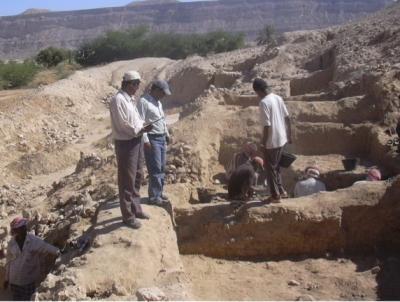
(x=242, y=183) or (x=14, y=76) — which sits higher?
(x=242, y=183)

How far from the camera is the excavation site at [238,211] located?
5.77m

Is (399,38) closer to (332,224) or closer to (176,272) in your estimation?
(332,224)

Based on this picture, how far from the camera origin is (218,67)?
2461cm

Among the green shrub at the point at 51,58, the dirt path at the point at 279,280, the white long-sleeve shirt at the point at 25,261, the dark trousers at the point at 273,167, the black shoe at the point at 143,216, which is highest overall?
the dark trousers at the point at 273,167

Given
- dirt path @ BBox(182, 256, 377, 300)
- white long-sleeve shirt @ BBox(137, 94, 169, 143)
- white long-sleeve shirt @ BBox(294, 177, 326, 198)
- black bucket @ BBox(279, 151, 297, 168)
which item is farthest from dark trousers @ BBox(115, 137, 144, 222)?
white long-sleeve shirt @ BBox(294, 177, 326, 198)

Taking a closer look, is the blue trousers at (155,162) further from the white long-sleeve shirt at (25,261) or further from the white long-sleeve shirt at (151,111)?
the white long-sleeve shirt at (25,261)

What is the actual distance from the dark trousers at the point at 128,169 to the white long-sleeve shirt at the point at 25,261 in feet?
3.18

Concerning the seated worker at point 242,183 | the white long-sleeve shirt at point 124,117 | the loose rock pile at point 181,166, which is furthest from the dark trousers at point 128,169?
the loose rock pile at point 181,166

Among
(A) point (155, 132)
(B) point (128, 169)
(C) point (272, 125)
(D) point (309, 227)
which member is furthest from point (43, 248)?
(D) point (309, 227)

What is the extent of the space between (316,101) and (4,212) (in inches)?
264

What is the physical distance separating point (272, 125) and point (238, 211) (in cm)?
126

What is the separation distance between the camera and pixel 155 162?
6742 mm

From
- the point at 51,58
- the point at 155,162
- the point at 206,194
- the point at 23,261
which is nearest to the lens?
the point at 23,261

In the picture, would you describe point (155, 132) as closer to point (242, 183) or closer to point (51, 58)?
point (242, 183)
